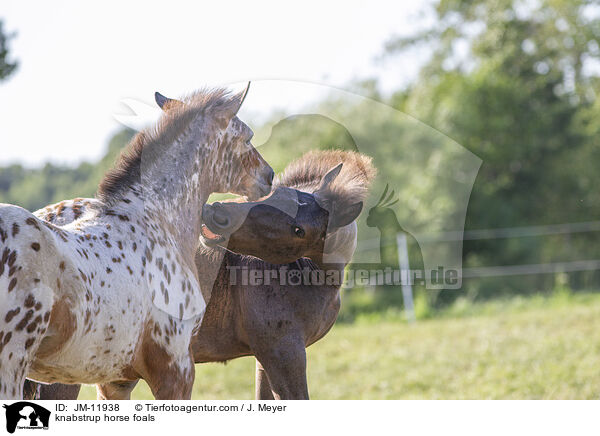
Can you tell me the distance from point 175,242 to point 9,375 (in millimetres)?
1092

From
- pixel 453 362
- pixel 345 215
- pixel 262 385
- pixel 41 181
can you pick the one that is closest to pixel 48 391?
pixel 262 385

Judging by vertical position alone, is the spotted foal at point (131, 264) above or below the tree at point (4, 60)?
below

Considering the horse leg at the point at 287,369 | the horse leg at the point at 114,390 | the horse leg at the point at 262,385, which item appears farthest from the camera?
the horse leg at the point at 262,385

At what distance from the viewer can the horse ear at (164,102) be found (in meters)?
3.52

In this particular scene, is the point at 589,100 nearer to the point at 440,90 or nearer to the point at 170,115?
the point at 440,90

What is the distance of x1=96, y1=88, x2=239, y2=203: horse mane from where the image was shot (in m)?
3.23

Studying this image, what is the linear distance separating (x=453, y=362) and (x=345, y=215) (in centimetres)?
535

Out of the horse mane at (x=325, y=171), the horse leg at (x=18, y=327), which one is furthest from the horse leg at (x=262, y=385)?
the horse leg at (x=18, y=327)

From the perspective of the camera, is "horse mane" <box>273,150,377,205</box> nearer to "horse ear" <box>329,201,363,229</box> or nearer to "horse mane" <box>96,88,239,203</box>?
"horse ear" <box>329,201,363,229</box>

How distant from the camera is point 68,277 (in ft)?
8.18

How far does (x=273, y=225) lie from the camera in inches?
140
